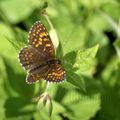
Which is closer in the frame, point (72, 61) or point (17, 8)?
point (72, 61)

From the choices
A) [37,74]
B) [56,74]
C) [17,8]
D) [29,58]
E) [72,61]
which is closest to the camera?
[56,74]

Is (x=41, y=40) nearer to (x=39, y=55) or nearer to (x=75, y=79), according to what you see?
(x=39, y=55)

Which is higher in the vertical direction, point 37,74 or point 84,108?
point 37,74

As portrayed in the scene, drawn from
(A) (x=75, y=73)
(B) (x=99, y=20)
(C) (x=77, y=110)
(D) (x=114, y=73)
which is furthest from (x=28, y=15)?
(A) (x=75, y=73)

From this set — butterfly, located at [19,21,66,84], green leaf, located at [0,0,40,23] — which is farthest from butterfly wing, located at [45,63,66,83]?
green leaf, located at [0,0,40,23]

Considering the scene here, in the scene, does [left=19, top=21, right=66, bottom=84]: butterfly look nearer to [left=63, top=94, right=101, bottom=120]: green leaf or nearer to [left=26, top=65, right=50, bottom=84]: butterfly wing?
[left=26, top=65, right=50, bottom=84]: butterfly wing

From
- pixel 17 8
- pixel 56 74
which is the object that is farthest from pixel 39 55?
pixel 17 8
